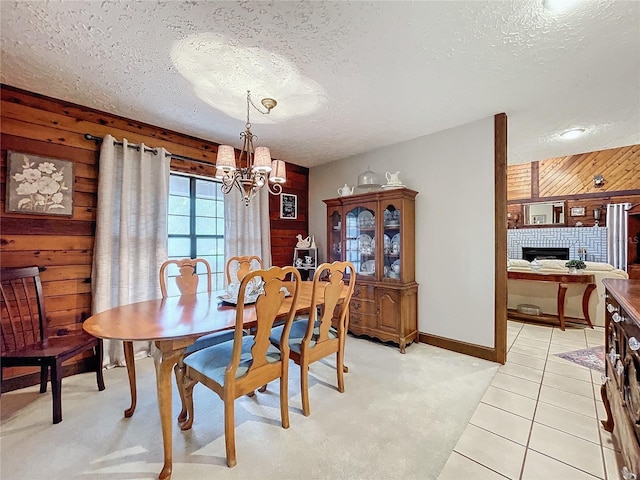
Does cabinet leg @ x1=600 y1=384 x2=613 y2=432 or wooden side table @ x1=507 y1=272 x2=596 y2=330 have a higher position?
wooden side table @ x1=507 y1=272 x2=596 y2=330

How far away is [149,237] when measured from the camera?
2.87m

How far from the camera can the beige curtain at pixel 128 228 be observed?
8.44ft

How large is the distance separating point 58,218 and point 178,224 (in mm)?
1044

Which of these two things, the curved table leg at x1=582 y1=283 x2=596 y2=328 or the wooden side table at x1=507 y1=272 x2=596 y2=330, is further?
the curved table leg at x1=582 y1=283 x2=596 y2=328

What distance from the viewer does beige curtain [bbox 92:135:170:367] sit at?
257 centimetres

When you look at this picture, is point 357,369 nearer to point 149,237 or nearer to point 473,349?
point 473,349

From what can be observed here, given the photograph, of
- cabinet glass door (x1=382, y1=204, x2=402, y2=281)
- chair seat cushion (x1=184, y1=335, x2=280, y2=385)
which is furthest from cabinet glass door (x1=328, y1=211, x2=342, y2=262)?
chair seat cushion (x1=184, y1=335, x2=280, y2=385)

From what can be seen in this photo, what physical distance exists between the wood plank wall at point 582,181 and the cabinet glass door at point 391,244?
6554 millimetres

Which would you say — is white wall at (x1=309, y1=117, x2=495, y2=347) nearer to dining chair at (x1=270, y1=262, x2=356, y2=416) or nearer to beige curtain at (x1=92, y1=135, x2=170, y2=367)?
dining chair at (x1=270, y1=262, x2=356, y2=416)

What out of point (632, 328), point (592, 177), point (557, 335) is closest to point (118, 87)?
point (632, 328)

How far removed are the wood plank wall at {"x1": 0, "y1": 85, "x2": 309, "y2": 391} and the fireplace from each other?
30.1 ft

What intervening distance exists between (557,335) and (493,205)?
2.08 meters

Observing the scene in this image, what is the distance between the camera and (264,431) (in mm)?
1777

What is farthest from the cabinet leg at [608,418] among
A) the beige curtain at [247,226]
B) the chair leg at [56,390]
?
the chair leg at [56,390]
